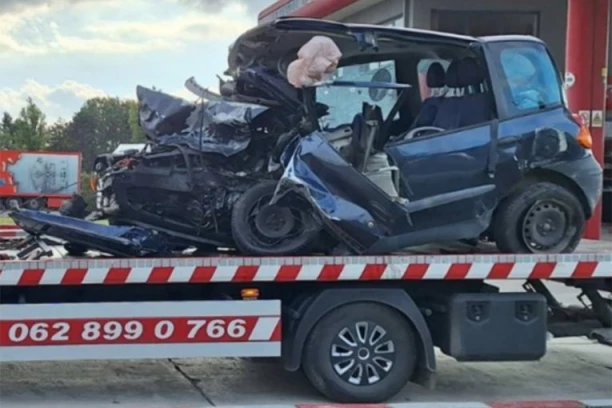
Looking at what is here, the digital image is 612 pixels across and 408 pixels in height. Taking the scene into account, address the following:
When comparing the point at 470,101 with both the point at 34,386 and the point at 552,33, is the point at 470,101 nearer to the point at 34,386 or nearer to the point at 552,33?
the point at 34,386

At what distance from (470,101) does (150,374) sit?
3.44 metres

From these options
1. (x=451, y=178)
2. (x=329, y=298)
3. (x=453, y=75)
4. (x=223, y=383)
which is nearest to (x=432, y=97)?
(x=453, y=75)

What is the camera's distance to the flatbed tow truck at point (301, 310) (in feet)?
23.1

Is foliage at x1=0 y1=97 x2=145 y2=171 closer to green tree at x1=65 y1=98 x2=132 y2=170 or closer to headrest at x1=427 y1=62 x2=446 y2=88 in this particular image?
green tree at x1=65 y1=98 x2=132 y2=170

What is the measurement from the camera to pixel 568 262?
300 inches

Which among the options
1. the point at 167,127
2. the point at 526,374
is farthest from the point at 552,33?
the point at 167,127

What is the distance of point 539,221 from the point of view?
7.79 meters

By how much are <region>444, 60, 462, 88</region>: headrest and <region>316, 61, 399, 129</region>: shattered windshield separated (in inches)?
18.2

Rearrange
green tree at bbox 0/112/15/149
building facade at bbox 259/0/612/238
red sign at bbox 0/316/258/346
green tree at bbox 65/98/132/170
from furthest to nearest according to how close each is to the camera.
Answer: green tree at bbox 0/112/15/149 → green tree at bbox 65/98/132/170 → building facade at bbox 259/0/612/238 → red sign at bbox 0/316/258/346

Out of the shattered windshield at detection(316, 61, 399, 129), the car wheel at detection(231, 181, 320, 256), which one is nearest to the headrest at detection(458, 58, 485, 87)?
the shattered windshield at detection(316, 61, 399, 129)

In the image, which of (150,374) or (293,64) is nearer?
(293,64)

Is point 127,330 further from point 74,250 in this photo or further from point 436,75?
point 436,75

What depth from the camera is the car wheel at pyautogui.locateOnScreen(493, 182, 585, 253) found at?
25.3 ft

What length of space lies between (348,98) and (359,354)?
1.96 m
